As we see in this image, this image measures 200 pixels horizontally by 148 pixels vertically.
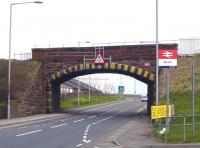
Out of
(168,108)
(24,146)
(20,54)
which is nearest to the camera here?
(24,146)

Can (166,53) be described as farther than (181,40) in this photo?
No

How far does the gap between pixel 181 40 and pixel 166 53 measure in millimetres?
29117

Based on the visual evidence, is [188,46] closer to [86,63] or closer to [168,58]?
[86,63]

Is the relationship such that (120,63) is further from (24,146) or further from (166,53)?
(24,146)

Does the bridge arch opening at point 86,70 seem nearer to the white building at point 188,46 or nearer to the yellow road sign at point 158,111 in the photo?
the white building at point 188,46

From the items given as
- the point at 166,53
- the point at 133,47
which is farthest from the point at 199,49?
the point at 166,53

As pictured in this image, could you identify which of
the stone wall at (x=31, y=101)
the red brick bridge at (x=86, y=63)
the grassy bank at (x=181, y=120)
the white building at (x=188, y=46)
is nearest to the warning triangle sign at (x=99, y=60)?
the red brick bridge at (x=86, y=63)

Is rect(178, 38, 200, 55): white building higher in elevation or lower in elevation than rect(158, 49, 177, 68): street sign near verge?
higher

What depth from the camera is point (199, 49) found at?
51.6 m

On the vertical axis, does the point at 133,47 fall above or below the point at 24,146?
above

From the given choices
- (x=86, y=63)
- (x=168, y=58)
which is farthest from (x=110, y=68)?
(x=168, y=58)

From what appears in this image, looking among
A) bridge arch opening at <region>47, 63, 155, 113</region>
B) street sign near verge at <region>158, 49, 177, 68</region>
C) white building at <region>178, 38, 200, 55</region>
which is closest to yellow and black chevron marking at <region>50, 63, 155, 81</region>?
bridge arch opening at <region>47, 63, 155, 113</region>

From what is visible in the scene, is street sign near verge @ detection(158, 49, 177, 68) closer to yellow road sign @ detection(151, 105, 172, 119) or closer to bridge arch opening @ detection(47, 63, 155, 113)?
yellow road sign @ detection(151, 105, 172, 119)

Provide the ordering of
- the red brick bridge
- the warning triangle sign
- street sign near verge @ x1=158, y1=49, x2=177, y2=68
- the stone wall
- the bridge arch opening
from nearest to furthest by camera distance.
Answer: street sign near verge @ x1=158, y1=49, x2=177, y2=68
the stone wall
the bridge arch opening
the red brick bridge
the warning triangle sign
